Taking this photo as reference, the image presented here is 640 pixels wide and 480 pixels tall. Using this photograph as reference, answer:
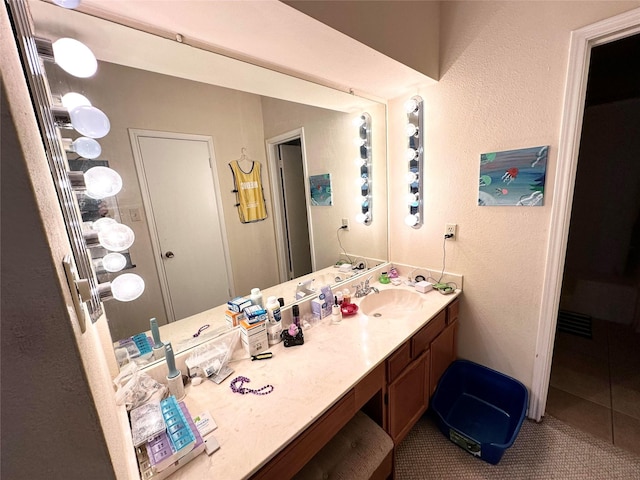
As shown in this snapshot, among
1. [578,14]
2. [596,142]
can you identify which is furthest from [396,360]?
[596,142]

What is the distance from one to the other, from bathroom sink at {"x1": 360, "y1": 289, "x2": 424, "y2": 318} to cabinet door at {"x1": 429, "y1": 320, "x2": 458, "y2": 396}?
0.77ft

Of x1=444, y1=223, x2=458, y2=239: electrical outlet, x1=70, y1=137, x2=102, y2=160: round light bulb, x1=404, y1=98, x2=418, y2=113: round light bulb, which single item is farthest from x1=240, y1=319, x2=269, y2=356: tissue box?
x1=404, y1=98, x2=418, y2=113: round light bulb

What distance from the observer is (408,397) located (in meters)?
1.39

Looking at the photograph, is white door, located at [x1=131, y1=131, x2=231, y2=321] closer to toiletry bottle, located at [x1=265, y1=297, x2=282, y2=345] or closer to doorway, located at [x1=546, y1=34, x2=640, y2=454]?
toiletry bottle, located at [x1=265, y1=297, x2=282, y2=345]

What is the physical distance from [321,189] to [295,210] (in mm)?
250

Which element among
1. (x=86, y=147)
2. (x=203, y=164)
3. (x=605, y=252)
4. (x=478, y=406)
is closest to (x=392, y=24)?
(x=203, y=164)

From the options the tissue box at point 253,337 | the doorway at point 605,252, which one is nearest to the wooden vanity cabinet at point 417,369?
the tissue box at point 253,337

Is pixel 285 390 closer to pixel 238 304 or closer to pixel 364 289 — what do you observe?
pixel 238 304

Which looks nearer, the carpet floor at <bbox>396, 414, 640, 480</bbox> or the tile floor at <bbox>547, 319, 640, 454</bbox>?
the carpet floor at <bbox>396, 414, 640, 480</bbox>

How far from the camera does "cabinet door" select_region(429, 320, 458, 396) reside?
1586mm

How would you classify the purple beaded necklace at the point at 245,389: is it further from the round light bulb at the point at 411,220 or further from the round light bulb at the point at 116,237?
the round light bulb at the point at 411,220

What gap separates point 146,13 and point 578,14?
1.79m

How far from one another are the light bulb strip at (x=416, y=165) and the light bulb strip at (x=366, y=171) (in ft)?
0.91

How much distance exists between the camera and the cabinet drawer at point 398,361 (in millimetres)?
1224
